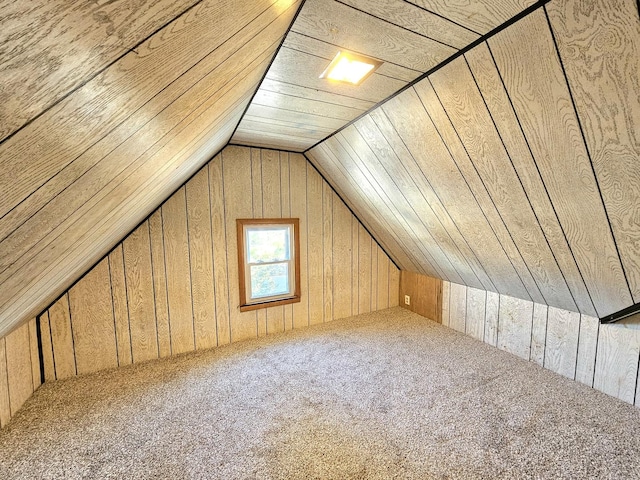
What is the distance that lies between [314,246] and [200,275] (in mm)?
1236

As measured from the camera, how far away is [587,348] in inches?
83.7

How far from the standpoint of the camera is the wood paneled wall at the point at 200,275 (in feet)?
7.68

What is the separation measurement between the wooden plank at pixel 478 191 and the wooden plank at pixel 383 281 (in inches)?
61.5

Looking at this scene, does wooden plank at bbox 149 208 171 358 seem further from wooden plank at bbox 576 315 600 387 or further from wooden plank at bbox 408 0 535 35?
wooden plank at bbox 576 315 600 387

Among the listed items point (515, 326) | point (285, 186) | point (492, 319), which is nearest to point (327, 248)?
point (285, 186)

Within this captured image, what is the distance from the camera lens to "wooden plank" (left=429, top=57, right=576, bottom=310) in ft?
4.29

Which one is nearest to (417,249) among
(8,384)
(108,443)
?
(108,443)

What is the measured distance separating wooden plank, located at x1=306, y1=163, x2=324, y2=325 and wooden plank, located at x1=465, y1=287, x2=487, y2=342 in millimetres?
1593

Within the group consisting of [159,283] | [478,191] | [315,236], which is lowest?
[159,283]

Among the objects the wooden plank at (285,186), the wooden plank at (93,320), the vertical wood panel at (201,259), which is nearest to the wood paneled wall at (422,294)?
the wooden plank at (285,186)

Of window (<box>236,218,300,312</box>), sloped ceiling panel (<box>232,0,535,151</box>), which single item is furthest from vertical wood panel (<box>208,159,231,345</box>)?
sloped ceiling panel (<box>232,0,535,151</box>)

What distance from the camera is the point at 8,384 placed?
184 cm

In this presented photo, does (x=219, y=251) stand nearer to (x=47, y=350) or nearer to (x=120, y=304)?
Answer: (x=120, y=304)

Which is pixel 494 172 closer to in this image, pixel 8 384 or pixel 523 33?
pixel 523 33
